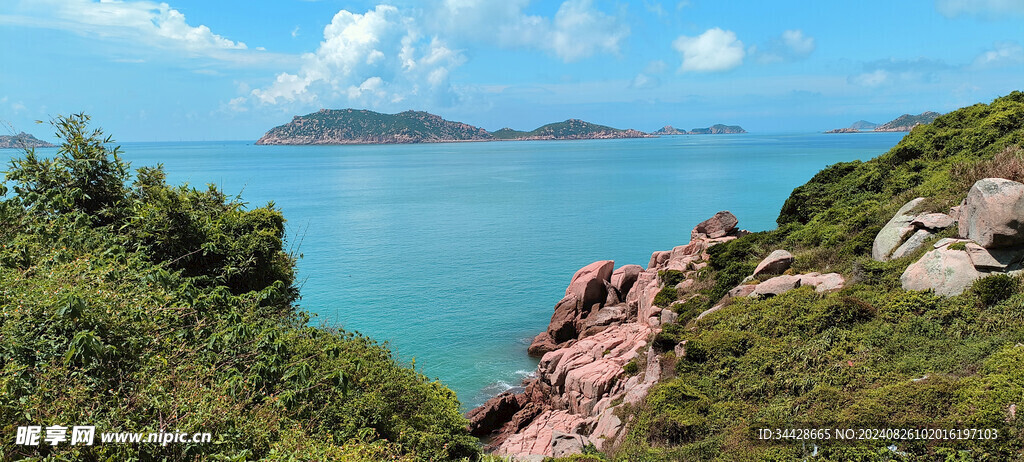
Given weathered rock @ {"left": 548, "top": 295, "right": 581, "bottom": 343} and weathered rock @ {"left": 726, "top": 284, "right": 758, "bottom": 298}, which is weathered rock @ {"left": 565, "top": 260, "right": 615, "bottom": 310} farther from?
weathered rock @ {"left": 726, "top": 284, "right": 758, "bottom": 298}

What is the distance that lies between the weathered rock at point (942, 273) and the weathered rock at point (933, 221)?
10.2ft

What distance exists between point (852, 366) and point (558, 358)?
1733cm

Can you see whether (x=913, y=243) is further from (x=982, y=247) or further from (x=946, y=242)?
(x=982, y=247)

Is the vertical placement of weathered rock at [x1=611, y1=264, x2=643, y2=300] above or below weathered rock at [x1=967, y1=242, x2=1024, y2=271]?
below

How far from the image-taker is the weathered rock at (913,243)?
2117 centimetres

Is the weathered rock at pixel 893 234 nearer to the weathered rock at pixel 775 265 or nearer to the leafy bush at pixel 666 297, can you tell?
the weathered rock at pixel 775 265

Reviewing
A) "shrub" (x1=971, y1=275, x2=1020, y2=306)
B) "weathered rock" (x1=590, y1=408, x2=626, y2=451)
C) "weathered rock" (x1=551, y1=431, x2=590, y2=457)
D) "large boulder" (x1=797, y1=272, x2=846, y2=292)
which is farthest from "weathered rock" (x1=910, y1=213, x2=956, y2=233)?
"weathered rock" (x1=551, y1=431, x2=590, y2=457)

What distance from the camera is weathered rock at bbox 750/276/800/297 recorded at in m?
22.8

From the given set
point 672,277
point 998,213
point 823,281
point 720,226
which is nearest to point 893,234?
point 823,281

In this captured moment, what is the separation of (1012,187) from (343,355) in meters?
21.0

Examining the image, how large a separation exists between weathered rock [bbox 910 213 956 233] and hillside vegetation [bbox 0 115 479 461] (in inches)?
734

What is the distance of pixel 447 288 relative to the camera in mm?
49000

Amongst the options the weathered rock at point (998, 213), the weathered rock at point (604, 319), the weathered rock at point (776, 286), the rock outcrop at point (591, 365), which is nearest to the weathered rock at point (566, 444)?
the rock outcrop at point (591, 365)

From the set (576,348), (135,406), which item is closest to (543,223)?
(576,348)
